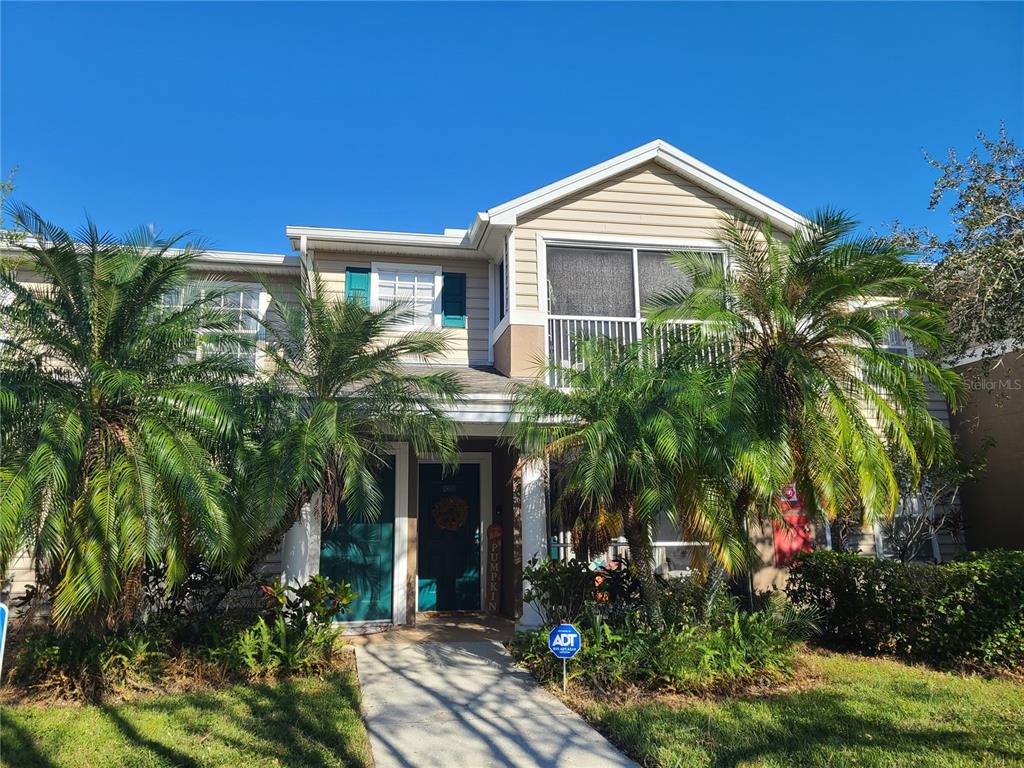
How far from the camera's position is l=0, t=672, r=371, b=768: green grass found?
5.20 metres

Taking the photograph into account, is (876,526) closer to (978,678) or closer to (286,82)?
(978,678)

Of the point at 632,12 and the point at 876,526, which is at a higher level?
the point at 632,12

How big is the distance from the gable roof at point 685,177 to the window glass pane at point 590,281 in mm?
995

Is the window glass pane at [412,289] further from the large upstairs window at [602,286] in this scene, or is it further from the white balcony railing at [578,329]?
the white balcony railing at [578,329]

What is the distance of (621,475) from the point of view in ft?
25.1

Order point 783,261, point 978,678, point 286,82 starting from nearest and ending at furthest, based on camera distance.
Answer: point 978,678, point 783,261, point 286,82

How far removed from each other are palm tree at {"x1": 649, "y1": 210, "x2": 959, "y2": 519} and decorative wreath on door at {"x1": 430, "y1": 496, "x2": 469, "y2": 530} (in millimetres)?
5093

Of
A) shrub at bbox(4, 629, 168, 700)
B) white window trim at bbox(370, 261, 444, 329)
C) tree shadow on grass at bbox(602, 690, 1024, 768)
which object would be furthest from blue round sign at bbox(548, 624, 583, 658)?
white window trim at bbox(370, 261, 444, 329)

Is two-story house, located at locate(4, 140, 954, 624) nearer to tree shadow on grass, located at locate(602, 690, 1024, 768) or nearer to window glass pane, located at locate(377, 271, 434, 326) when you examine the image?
window glass pane, located at locate(377, 271, 434, 326)

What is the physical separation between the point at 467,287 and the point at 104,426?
6.82m

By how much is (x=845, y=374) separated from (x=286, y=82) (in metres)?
8.52

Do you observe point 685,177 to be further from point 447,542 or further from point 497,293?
point 447,542

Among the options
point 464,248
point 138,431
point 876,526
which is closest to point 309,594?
point 138,431

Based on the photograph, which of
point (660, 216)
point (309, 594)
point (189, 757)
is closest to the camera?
point (189, 757)
